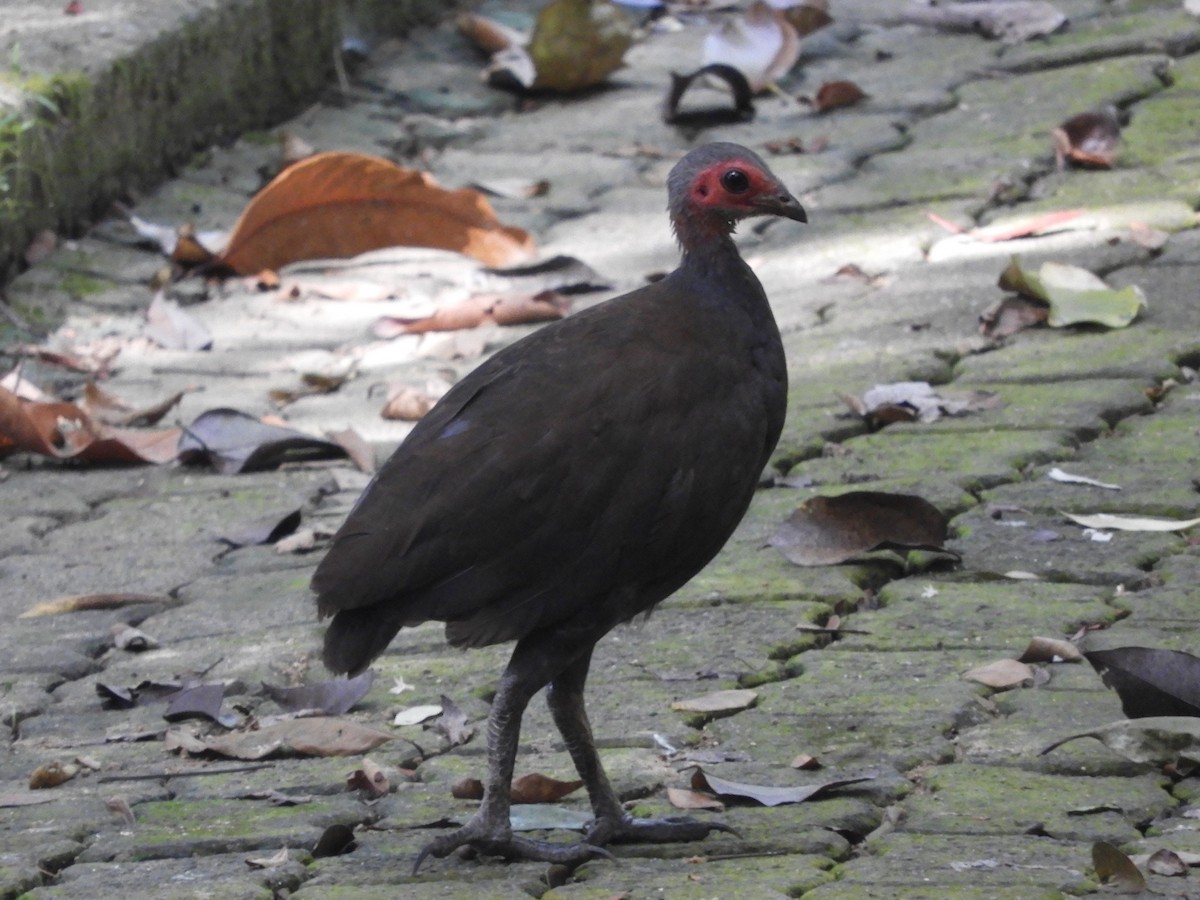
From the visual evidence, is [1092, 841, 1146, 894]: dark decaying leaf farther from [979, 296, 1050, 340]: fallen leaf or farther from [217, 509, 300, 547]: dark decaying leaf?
[979, 296, 1050, 340]: fallen leaf

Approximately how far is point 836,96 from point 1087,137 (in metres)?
1.26

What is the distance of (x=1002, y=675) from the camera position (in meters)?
3.28

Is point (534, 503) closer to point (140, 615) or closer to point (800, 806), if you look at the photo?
point (800, 806)

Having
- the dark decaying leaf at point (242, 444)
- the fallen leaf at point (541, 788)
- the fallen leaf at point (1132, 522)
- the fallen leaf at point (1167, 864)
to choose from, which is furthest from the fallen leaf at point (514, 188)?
the fallen leaf at point (1167, 864)

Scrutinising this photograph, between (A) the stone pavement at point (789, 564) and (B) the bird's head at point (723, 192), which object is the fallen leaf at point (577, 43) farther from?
(B) the bird's head at point (723, 192)

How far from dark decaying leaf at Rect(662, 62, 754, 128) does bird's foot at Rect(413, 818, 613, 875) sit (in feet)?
15.8

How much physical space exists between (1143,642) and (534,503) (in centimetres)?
113

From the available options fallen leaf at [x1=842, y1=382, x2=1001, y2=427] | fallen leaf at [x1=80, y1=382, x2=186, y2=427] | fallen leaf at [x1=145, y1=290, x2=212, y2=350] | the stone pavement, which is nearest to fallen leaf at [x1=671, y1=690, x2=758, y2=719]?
the stone pavement

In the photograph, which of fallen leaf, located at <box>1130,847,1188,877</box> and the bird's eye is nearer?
fallen leaf, located at <box>1130,847,1188,877</box>

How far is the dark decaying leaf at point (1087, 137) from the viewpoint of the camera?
628 cm

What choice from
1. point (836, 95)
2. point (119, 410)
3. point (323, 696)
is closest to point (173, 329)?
point (119, 410)

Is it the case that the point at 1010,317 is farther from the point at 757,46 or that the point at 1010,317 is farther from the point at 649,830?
the point at 757,46

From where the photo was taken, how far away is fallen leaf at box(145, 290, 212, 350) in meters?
5.90

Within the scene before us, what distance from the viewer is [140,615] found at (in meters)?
4.08
